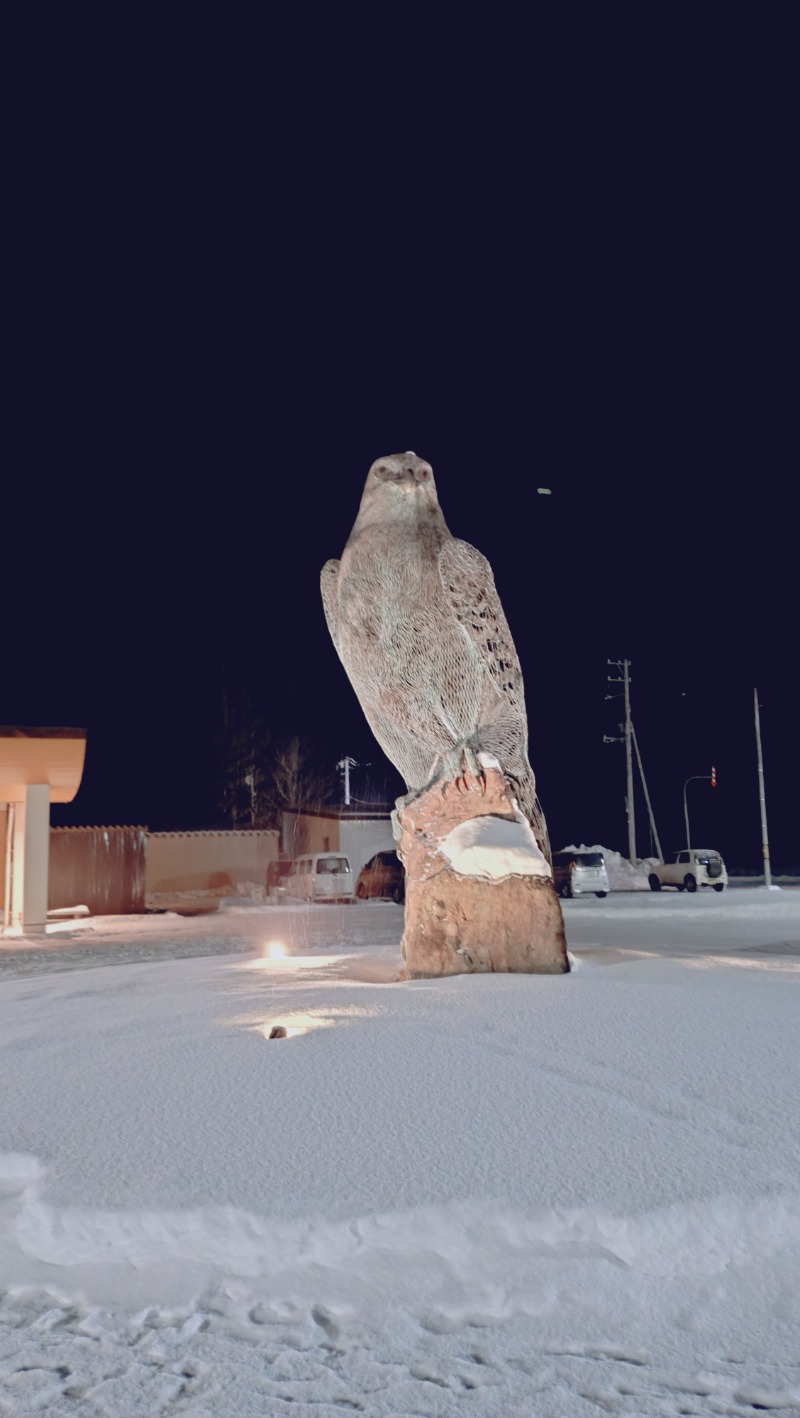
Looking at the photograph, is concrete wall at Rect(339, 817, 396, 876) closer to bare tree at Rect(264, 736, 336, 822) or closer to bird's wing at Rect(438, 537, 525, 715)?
bare tree at Rect(264, 736, 336, 822)

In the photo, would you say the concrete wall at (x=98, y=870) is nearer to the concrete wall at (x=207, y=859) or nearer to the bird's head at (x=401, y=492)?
the concrete wall at (x=207, y=859)

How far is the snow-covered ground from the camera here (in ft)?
7.43

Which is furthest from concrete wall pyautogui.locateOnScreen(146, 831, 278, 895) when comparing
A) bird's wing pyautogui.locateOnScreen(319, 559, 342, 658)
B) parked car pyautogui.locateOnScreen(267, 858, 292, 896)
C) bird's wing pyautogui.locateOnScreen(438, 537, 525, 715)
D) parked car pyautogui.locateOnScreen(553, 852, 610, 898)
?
bird's wing pyautogui.locateOnScreen(438, 537, 525, 715)

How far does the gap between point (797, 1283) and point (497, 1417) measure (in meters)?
1.06

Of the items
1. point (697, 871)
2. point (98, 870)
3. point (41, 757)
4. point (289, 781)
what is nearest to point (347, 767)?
point (289, 781)

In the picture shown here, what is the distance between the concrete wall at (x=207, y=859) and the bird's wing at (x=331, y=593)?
19345 mm

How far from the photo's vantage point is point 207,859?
88.4 ft

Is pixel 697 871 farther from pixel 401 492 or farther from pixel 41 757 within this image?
pixel 401 492

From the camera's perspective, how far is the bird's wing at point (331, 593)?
775 centimetres

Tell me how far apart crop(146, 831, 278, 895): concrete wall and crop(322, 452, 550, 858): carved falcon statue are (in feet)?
65.4

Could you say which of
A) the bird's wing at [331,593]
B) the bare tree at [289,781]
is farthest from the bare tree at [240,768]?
the bird's wing at [331,593]

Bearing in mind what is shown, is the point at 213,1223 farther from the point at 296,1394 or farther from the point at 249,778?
the point at 249,778

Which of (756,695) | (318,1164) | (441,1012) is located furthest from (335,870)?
(318,1164)

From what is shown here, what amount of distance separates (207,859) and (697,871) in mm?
14180
